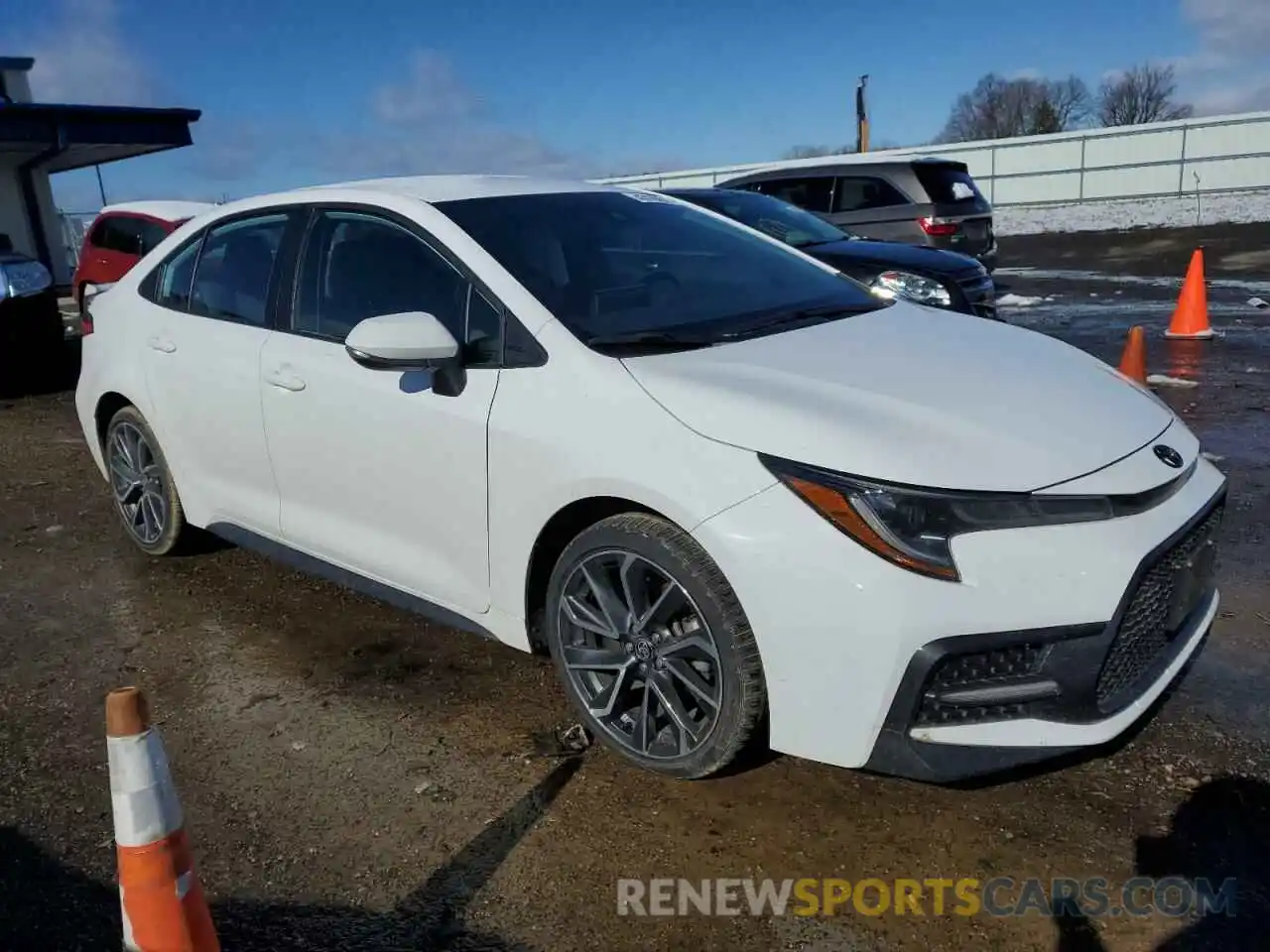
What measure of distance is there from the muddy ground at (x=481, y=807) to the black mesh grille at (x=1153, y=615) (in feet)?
1.16

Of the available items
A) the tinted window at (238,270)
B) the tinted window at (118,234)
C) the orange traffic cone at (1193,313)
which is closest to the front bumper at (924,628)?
the tinted window at (238,270)

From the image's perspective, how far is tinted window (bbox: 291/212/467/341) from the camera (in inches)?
131

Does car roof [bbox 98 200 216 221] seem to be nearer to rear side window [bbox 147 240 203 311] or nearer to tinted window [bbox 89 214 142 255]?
tinted window [bbox 89 214 142 255]

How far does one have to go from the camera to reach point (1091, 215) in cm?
2488

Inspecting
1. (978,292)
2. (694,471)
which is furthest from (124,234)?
(694,471)

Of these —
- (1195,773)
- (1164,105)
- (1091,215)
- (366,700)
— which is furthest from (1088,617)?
(1164,105)

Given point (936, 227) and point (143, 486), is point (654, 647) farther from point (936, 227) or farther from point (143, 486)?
point (936, 227)

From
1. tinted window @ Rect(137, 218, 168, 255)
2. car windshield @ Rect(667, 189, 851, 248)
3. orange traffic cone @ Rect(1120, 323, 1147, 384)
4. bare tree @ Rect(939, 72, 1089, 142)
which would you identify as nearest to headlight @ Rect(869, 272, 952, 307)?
car windshield @ Rect(667, 189, 851, 248)

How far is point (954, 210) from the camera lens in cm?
1141

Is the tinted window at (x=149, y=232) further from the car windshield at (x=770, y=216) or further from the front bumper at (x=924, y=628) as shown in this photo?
the front bumper at (x=924, y=628)

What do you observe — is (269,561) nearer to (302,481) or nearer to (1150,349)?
(302,481)

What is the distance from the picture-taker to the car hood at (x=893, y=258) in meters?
7.54

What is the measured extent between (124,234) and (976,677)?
12.2 m

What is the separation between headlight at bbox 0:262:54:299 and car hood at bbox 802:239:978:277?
7.13 meters
